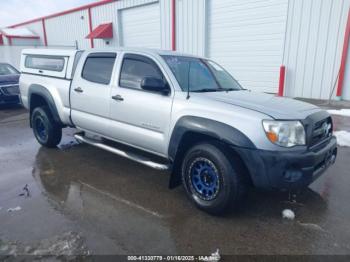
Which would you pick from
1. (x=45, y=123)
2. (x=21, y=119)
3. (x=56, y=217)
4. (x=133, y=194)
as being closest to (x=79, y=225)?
(x=56, y=217)

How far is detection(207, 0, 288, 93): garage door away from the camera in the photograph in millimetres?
10359

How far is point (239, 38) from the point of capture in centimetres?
1138

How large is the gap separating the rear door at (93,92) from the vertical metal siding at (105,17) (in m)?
11.9

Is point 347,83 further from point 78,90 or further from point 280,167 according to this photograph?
point 78,90

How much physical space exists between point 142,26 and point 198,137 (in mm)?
13032

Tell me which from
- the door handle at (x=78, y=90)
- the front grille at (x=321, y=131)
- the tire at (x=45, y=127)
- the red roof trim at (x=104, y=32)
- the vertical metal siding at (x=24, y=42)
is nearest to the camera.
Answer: the front grille at (x=321, y=131)

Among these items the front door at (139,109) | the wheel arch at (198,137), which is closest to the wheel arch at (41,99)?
the front door at (139,109)

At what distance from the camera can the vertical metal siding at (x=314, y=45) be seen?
8.91 m

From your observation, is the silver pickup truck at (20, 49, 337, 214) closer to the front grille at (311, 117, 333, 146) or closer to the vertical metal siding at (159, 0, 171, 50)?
the front grille at (311, 117, 333, 146)

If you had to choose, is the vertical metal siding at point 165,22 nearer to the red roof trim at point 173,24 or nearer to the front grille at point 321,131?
the red roof trim at point 173,24

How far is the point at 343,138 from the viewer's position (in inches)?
236

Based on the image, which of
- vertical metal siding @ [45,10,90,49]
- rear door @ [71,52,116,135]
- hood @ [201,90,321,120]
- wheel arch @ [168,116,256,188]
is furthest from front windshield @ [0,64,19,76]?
hood @ [201,90,321,120]

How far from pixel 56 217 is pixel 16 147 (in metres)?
3.42

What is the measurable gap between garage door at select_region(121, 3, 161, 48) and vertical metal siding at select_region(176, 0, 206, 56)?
1.56 meters
